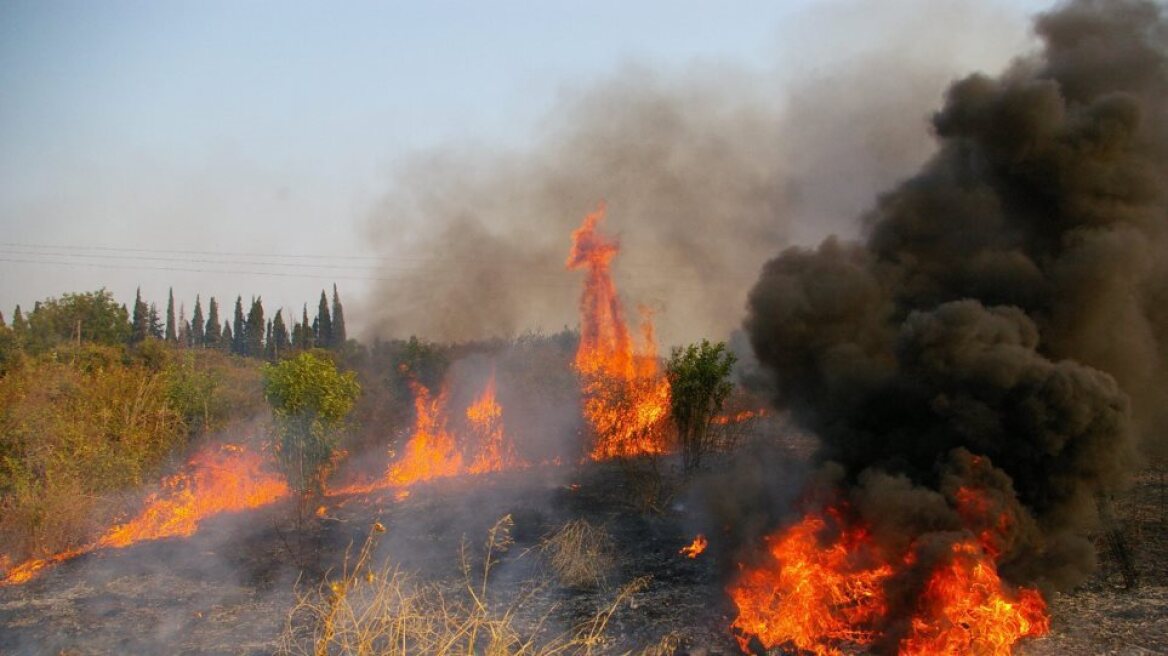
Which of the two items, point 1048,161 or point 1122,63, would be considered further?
point 1122,63

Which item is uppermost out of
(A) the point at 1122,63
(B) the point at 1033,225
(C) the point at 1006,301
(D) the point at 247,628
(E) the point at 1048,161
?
(A) the point at 1122,63

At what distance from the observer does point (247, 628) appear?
491 inches

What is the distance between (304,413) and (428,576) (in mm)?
6894

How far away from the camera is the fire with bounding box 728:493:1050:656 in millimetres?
9062

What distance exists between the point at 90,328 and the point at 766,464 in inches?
1829

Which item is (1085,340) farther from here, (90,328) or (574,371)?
(90,328)

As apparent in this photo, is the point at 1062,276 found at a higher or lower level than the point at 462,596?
higher

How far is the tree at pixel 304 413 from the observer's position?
19203mm

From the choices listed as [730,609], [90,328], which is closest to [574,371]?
[730,609]

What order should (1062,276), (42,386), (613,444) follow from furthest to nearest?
(613,444), (42,386), (1062,276)

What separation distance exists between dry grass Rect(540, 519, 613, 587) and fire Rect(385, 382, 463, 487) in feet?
28.1

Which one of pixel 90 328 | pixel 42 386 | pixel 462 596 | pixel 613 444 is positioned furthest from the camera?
pixel 90 328

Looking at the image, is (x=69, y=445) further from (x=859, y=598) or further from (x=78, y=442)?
(x=859, y=598)

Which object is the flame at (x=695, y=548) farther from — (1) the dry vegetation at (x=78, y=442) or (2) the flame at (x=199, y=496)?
(1) the dry vegetation at (x=78, y=442)
